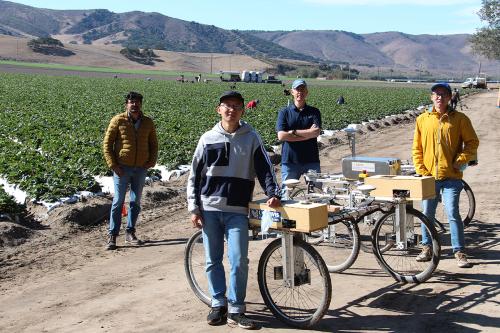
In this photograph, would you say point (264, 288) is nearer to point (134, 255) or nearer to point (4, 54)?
point (134, 255)

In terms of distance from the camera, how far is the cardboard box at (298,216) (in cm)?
548

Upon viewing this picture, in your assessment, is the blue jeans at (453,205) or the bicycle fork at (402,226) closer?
the bicycle fork at (402,226)

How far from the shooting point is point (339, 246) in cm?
820

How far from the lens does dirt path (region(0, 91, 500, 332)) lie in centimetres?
594

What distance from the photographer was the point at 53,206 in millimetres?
10312

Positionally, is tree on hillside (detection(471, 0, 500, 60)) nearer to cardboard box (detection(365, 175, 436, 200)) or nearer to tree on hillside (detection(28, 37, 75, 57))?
cardboard box (detection(365, 175, 436, 200))

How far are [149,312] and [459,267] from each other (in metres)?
3.75

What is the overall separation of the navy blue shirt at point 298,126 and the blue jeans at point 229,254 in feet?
9.34

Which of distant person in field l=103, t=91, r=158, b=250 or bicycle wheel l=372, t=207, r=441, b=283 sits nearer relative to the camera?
bicycle wheel l=372, t=207, r=441, b=283

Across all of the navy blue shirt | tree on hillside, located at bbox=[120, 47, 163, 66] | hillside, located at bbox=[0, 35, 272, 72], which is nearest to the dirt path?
the navy blue shirt

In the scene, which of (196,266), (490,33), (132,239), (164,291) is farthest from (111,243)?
(490,33)

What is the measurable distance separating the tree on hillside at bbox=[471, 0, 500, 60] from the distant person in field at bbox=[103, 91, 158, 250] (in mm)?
81057

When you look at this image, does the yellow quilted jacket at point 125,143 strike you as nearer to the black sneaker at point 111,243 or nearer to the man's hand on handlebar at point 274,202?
the black sneaker at point 111,243

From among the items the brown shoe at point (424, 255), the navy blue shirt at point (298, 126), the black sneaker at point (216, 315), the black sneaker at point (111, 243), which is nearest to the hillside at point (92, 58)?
the black sneaker at point (111, 243)
